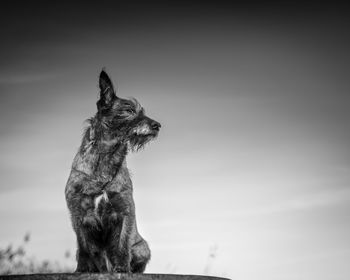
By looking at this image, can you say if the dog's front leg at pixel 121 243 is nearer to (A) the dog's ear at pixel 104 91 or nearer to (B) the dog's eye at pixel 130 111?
(B) the dog's eye at pixel 130 111

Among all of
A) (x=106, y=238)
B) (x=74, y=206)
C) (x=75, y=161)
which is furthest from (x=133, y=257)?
(x=75, y=161)

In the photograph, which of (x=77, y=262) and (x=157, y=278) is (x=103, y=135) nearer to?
(x=77, y=262)

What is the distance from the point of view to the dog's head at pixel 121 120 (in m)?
6.71

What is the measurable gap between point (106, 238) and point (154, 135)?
1.53m

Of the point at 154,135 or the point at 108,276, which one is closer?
the point at 108,276

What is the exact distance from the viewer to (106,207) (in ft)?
20.6

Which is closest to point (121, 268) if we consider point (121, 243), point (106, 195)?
point (121, 243)

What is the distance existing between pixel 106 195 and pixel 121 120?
1098mm

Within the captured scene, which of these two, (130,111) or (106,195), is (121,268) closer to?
(106,195)

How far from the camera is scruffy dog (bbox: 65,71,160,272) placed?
6.27 meters

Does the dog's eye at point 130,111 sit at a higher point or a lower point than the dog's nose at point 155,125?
higher

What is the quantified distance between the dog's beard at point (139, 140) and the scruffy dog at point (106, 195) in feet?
0.04

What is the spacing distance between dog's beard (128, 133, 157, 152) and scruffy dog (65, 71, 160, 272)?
0.04ft

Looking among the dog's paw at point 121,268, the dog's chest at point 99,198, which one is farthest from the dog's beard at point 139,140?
the dog's paw at point 121,268
